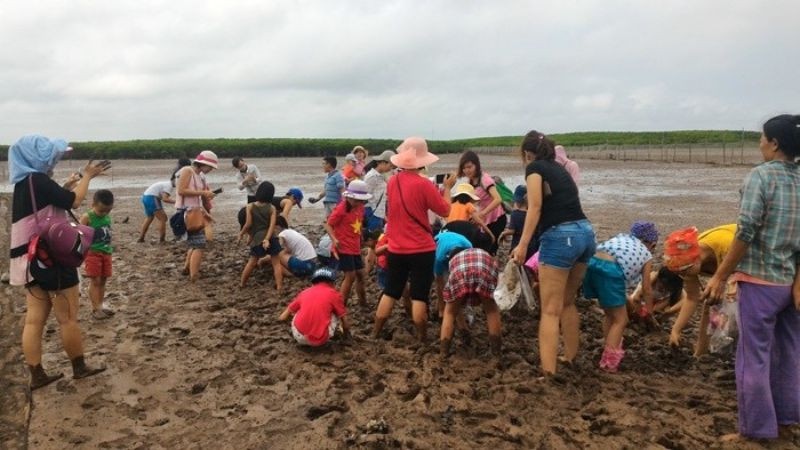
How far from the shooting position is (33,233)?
16.5 ft

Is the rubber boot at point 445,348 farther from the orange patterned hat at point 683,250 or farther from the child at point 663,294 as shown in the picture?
the child at point 663,294

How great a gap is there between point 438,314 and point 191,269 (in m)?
4.01

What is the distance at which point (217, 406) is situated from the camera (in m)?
4.85

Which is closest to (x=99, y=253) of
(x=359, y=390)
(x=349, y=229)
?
(x=349, y=229)

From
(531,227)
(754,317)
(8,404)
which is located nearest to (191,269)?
(8,404)

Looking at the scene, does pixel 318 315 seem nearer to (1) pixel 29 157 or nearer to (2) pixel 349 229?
(2) pixel 349 229

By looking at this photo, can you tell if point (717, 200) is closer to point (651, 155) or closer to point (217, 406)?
point (217, 406)

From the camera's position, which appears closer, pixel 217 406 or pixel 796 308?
pixel 796 308

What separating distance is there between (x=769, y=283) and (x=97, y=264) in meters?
6.47

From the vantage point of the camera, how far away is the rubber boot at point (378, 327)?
616 cm

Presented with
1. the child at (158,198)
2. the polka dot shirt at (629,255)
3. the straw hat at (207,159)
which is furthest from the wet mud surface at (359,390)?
the child at (158,198)

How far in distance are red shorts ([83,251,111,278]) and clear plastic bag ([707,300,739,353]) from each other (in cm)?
613

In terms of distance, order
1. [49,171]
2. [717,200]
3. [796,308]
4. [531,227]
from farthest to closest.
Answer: [717,200]
[49,171]
[531,227]
[796,308]

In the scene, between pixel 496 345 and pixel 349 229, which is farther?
pixel 349 229
